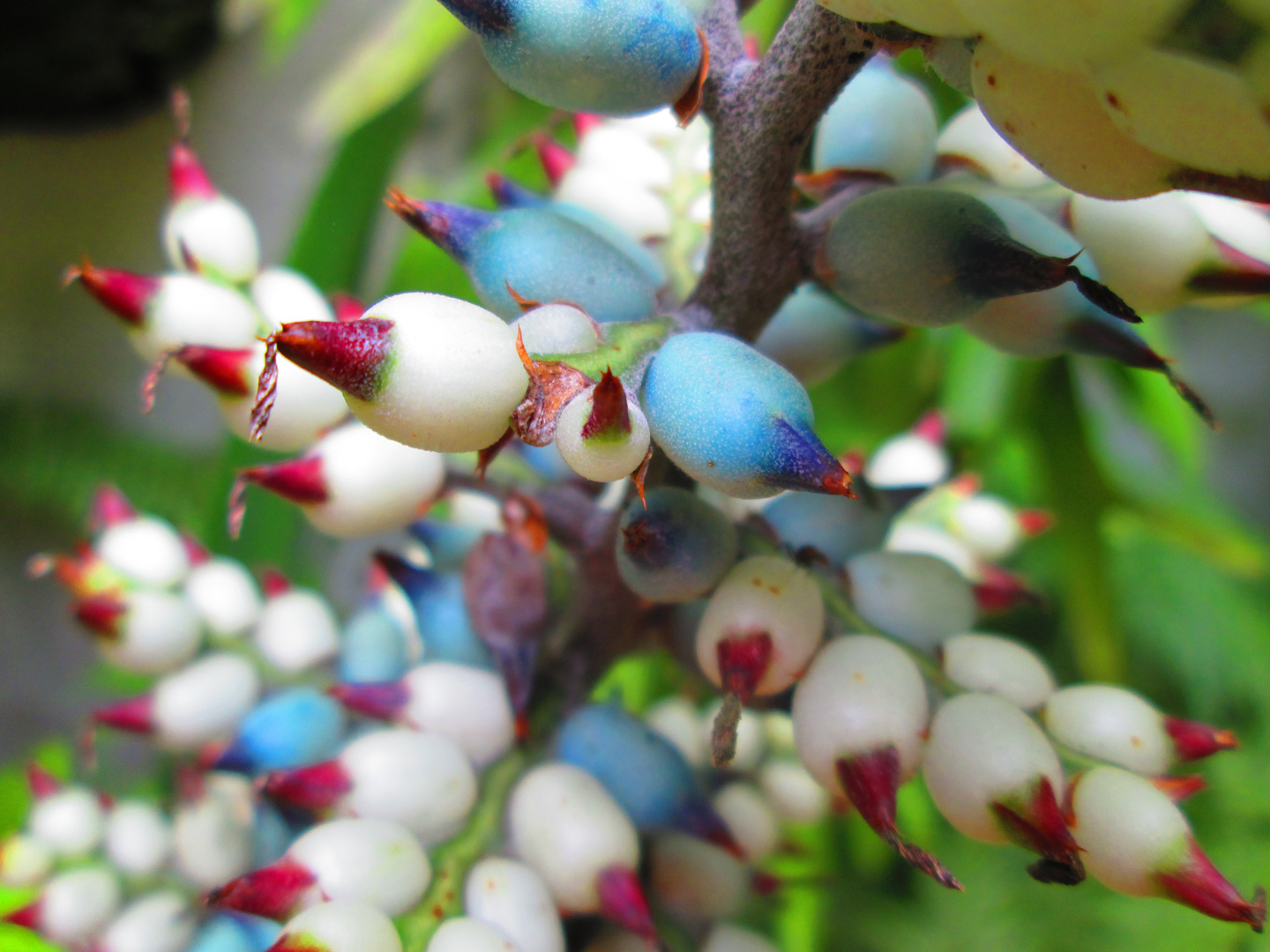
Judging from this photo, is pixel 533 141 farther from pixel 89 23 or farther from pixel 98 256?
pixel 98 256

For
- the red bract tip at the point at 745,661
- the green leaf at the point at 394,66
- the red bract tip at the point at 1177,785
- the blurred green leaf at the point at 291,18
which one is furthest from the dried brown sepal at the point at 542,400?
the blurred green leaf at the point at 291,18

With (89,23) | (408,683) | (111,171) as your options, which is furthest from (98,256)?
(408,683)

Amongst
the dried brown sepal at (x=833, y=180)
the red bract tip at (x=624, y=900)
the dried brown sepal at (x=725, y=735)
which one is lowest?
the red bract tip at (x=624, y=900)

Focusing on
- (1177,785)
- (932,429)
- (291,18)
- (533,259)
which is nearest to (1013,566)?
(932,429)

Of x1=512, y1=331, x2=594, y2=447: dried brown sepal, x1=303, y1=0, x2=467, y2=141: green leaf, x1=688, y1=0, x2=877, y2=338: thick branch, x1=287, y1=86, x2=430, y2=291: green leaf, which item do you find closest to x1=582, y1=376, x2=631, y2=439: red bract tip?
x1=512, y1=331, x2=594, y2=447: dried brown sepal

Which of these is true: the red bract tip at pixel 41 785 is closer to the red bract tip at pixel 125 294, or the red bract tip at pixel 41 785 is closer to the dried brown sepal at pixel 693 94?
the red bract tip at pixel 125 294

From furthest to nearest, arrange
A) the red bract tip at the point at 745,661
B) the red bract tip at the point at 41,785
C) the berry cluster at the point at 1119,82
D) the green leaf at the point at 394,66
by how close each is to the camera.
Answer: the green leaf at the point at 394,66
the red bract tip at the point at 41,785
the red bract tip at the point at 745,661
the berry cluster at the point at 1119,82

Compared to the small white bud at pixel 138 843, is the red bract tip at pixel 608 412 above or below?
above

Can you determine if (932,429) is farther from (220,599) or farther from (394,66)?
(394,66)
